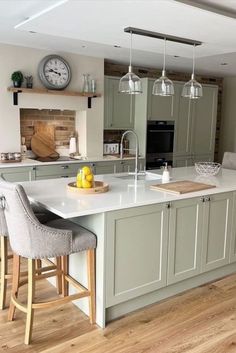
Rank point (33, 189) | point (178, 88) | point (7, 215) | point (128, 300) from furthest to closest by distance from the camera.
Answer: point (178, 88)
point (33, 189)
point (128, 300)
point (7, 215)

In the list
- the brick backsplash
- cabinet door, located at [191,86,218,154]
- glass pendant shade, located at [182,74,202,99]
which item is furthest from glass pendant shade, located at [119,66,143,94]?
cabinet door, located at [191,86,218,154]

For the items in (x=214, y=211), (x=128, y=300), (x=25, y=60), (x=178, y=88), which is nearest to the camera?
(x=128, y=300)

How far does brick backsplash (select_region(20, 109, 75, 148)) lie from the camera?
5.08 meters

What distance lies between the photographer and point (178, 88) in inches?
233

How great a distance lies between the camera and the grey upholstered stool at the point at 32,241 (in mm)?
2195

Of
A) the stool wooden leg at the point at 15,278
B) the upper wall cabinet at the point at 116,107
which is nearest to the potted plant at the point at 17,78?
the upper wall cabinet at the point at 116,107

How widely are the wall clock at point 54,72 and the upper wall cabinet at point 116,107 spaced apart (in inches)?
28.2

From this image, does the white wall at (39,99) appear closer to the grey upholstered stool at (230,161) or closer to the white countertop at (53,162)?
the white countertop at (53,162)

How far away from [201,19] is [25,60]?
2.77 m

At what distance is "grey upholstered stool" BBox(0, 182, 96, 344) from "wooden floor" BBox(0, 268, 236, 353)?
4.5 inches

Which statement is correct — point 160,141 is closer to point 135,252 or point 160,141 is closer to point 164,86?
point 164,86

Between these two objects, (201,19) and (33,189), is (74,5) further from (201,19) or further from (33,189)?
(33,189)

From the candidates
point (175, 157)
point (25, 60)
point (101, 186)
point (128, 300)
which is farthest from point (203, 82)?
point (128, 300)

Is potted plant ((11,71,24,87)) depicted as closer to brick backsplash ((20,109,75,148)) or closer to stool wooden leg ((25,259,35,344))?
brick backsplash ((20,109,75,148))
